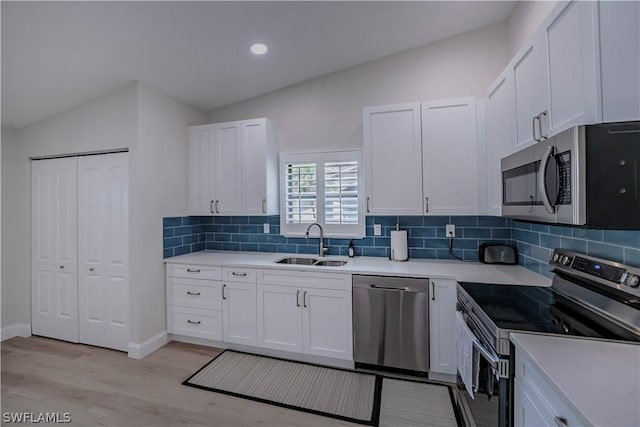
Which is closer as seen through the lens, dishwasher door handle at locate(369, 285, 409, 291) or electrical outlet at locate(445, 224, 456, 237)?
dishwasher door handle at locate(369, 285, 409, 291)

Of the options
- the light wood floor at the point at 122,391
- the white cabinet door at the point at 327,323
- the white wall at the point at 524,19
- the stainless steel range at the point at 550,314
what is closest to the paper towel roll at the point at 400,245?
the white cabinet door at the point at 327,323

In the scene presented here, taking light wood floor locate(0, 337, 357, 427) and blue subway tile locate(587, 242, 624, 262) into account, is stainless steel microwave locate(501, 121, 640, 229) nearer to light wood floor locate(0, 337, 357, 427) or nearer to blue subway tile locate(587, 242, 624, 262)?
blue subway tile locate(587, 242, 624, 262)

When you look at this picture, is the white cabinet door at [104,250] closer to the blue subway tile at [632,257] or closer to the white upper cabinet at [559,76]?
the white upper cabinet at [559,76]

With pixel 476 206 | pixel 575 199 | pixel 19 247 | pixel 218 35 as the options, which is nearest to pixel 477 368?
pixel 575 199

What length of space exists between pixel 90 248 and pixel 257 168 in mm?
1962

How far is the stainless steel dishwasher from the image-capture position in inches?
88.2

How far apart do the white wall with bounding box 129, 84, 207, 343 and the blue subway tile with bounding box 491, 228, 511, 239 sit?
10.8 ft

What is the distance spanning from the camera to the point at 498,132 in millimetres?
2109

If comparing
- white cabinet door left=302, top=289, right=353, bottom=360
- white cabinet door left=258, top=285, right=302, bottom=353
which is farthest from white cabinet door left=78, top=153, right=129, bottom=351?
white cabinet door left=302, top=289, right=353, bottom=360

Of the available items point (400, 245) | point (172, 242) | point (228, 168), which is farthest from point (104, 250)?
point (400, 245)

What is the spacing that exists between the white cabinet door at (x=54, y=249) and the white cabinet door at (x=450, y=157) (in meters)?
3.65

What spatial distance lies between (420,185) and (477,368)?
147 centimetres

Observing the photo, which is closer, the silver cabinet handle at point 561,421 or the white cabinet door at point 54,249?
the silver cabinet handle at point 561,421

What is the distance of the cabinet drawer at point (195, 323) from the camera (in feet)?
9.25
